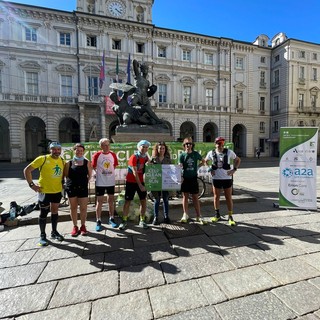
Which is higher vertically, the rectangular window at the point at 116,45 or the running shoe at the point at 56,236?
the rectangular window at the point at 116,45

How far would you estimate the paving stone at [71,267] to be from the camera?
2.54 m

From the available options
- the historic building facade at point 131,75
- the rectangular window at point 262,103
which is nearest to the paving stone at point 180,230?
the historic building facade at point 131,75

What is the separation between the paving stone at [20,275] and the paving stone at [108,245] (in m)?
0.65

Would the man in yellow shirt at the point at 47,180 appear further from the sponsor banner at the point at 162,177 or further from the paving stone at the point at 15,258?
the sponsor banner at the point at 162,177

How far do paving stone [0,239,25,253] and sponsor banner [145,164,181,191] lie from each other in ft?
7.67

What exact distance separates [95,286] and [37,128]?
97.4 ft

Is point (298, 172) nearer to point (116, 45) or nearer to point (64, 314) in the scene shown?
point (64, 314)

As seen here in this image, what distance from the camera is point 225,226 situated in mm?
Answer: 4020

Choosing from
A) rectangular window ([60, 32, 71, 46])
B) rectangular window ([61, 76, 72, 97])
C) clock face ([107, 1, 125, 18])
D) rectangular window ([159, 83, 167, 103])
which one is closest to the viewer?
rectangular window ([60, 32, 71, 46])

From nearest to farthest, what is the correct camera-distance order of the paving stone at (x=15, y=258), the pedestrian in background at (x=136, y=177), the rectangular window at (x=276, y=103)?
the paving stone at (x=15, y=258) → the pedestrian in background at (x=136, y=177) → the rectangular window at (x=276, y=103)

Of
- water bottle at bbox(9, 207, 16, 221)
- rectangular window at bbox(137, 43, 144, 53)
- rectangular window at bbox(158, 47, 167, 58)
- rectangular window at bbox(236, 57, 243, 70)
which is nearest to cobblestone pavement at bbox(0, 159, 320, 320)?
water bottle at bbox(9, 207, 16, 221)

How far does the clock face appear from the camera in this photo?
83.9ft

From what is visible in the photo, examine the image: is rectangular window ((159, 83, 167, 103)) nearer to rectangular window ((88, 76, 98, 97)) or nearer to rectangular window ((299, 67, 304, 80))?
rectangular window ((88, 76, 98, 97))

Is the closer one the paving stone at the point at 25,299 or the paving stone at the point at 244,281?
the paving stone at the point at 25,299
